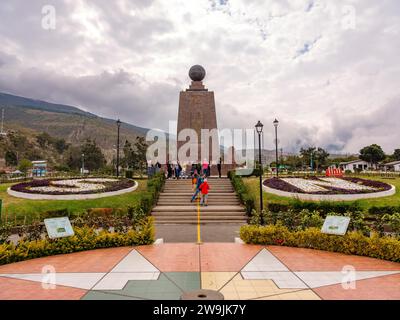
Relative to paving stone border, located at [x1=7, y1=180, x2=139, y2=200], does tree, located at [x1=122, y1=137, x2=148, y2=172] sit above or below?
above

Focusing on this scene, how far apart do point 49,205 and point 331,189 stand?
1808 cm

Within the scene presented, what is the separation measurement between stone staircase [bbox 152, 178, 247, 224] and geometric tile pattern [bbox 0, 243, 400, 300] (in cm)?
549

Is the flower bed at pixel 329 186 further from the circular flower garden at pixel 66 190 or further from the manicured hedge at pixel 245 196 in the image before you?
the circular flower garden at pixel 66 190

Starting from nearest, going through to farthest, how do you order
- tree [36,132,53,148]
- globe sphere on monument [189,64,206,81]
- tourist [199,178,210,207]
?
1. tourist [199,178,210,207]
2. globe sphere on monument [189,64,206,81]
3. tree [36,132,53,148]

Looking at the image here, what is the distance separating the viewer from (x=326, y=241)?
33.4 ft

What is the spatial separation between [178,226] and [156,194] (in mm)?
4979

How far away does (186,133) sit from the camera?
34250 millimetres

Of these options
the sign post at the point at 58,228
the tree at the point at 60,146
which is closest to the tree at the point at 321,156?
the sign post at the point at 58,228

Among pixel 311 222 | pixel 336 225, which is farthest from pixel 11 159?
pixel 336 225

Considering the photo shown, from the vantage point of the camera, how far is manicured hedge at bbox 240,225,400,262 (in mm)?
9102

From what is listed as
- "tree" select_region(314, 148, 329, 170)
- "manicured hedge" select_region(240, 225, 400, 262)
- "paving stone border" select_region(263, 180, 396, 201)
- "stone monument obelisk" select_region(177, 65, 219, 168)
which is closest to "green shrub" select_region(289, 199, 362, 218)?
"paving stone border" select_region(263, 180, 396, 201)

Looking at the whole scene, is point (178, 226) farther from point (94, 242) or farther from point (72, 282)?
point (72, 282)

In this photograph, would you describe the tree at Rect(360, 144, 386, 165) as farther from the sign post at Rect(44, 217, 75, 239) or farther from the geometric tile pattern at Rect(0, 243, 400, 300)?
the sign post at Rect(44, 217, 75, 239)
